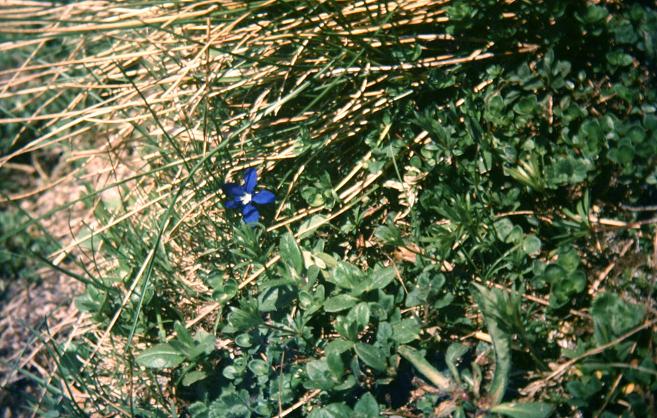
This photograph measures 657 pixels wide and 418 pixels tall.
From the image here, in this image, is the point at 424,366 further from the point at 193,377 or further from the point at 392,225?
the point at 193,377

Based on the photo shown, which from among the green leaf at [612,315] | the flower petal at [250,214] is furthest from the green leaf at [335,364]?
the green leaf at [612,315]

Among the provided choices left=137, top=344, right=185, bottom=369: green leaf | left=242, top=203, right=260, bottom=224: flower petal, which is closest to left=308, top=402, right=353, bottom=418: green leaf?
left=137, top=344, right=185, bottom=369: green leaf

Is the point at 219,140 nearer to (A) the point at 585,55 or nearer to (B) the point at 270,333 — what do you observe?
(B) the point at 270,333

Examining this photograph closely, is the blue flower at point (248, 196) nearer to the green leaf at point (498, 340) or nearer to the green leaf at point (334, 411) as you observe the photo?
the green leaf at point (334, 411)

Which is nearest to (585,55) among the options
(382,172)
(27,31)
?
(382,172)

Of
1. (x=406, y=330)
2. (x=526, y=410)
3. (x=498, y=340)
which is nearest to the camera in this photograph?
(x=526, y=410)

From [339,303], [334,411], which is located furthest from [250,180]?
[334,411]
